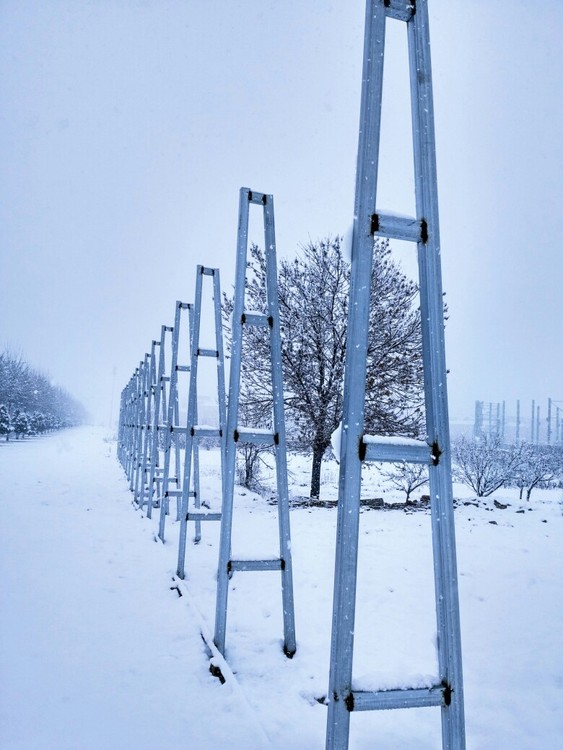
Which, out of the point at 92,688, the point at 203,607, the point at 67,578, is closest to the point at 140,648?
the point at 92,688

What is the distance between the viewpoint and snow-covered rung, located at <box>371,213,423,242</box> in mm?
1960

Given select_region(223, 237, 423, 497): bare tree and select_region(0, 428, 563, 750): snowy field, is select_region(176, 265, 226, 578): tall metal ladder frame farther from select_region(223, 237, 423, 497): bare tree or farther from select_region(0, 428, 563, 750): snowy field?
select_region(223, 237, 423, 497): bare tree

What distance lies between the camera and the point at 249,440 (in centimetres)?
380

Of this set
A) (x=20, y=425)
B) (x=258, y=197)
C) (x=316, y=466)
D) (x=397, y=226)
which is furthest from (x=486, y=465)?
(x=20, y=425)

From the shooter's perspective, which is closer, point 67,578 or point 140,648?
point 140,648

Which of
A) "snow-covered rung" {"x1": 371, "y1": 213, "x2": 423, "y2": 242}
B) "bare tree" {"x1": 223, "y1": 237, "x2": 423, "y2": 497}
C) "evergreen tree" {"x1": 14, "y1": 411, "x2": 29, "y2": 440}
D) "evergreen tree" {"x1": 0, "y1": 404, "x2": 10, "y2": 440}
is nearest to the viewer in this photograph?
"snow-covered rung" {"x1": 371, "y1": 213, "x2": 423, "y2": 242}

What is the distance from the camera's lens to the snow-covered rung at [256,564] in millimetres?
3688

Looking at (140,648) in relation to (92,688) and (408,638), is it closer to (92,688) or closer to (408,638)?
(92,688)

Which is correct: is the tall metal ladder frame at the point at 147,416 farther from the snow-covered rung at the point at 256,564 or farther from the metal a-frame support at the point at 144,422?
the snow-covered rung at the point at 256,564

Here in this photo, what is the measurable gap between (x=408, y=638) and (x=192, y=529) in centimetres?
512

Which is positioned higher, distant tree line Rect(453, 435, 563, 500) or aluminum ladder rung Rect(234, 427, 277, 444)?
aluminum ladder rung Rect(234, 427, 277, 444)

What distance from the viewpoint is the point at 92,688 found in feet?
10.6

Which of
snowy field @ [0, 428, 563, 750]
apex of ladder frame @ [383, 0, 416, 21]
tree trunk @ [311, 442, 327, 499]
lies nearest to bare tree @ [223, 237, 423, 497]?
tree trunk @ [311, 442, 327, 499]

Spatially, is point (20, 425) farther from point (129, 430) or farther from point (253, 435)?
point (253, 435)
